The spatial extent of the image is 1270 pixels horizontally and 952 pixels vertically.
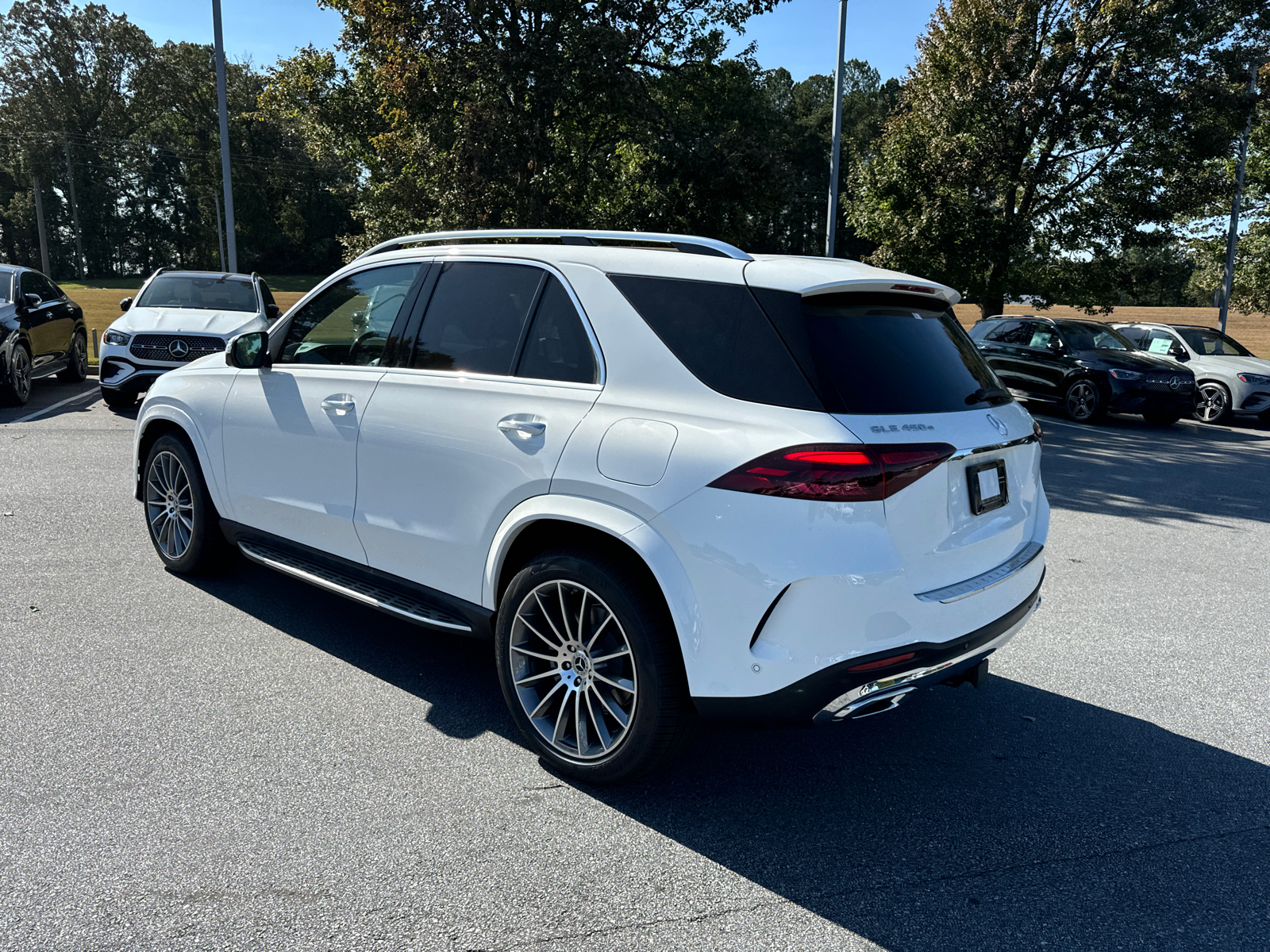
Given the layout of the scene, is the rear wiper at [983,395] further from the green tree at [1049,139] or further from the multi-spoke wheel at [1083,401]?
the green tree at [1049,139]

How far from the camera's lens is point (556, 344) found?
3451 mm

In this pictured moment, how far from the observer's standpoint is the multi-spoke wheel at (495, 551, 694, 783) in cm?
300

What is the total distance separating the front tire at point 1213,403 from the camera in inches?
601

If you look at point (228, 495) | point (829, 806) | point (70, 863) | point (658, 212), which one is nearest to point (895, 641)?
point (829, 806)

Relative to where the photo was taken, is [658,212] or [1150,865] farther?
[658,212]

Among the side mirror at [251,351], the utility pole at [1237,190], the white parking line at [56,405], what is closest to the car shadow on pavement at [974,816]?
the side mirror at [251,351]

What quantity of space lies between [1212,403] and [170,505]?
52.2 ft

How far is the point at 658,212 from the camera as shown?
17.4 m

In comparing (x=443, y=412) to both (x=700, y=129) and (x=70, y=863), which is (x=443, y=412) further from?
(x=700, y=129)

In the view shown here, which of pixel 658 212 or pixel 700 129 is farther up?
pixel 700 129

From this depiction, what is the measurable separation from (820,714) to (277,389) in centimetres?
308

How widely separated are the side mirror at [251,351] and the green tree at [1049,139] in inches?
689

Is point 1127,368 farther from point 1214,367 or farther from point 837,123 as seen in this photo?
point 837,123

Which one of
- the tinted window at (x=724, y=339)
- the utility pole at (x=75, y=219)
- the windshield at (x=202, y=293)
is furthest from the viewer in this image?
the utility pole at (x=75, y=219)
